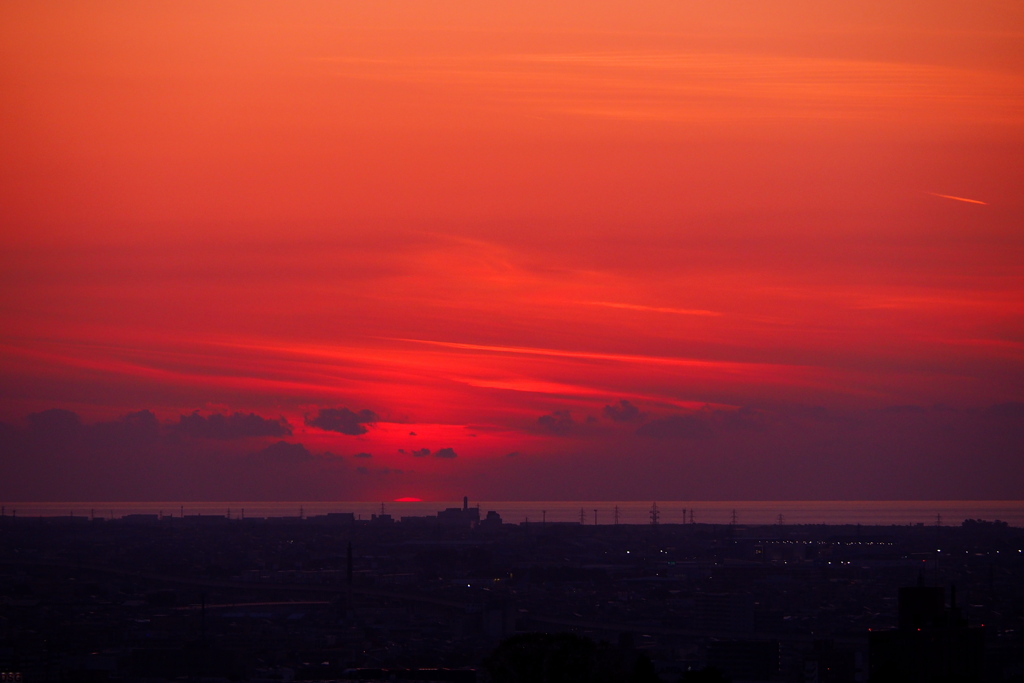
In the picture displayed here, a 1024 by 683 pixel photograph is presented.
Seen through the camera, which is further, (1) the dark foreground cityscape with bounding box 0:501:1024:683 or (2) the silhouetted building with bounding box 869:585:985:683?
(1) the dark foreground cityscape with bounding box 0:501:1024:683

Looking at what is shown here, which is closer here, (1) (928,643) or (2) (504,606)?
(1) (928,643)

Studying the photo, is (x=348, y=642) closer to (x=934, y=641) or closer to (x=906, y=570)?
(x=934, y=641)

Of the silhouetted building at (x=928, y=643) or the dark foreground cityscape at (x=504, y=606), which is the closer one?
the silhouetted building at (x=928, y=643)

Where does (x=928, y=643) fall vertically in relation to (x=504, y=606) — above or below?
above

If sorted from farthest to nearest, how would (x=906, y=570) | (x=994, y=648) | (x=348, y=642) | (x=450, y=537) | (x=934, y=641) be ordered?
(x=450, y=537)
(x=906, y=570)
(x=348, y=642)
(x=994, y=648)
(x=934, y=641)

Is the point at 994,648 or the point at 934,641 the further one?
the point at 994,648

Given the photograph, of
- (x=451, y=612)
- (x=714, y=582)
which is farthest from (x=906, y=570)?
(x=451, y=612)

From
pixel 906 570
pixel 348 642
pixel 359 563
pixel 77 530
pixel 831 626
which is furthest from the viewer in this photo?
pixel 77 530
